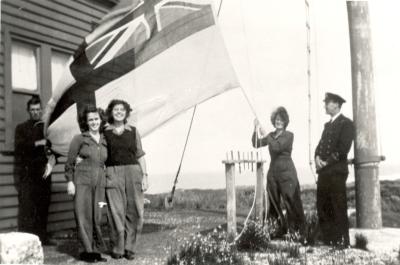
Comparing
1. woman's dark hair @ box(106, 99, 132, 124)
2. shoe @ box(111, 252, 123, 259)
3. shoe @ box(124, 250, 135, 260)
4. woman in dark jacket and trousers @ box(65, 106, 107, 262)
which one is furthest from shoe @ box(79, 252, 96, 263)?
woman's dark hair @ box(106, 99, 132, 124)

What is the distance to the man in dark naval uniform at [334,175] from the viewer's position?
Answer: 7477 millimetres

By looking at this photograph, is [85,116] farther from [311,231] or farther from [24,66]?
[311,231]

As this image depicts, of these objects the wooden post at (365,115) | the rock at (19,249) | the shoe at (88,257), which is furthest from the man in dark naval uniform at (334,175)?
the rock at (19,249)

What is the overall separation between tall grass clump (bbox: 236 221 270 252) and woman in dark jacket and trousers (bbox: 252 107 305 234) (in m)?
0.66

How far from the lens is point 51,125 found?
741 centimetres

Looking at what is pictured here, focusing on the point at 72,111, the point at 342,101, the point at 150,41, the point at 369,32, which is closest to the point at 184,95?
the point at 150,41

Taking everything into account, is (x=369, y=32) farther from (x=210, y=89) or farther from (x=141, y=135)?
(x=141, y=135)

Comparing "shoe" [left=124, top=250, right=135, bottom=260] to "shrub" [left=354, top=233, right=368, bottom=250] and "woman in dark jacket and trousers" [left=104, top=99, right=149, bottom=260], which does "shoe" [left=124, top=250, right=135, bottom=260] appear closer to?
"woman in dark jacket and trousers" [left=104, top=99, right=149, bottom=260]

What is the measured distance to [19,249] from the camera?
5.57 m

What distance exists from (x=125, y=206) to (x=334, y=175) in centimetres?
271

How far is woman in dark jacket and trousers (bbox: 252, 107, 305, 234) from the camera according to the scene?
318 inches

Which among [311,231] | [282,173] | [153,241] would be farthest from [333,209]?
[153,241]

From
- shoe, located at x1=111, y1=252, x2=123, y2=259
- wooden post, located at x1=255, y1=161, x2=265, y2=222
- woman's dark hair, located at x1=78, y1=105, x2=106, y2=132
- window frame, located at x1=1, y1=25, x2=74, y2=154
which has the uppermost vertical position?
window frame, located at x1=1, y1=25, x2=74, y2=154

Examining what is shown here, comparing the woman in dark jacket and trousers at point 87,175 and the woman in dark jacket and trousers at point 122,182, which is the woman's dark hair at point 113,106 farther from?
the woman in dark jacket and trousers at point 87,175
